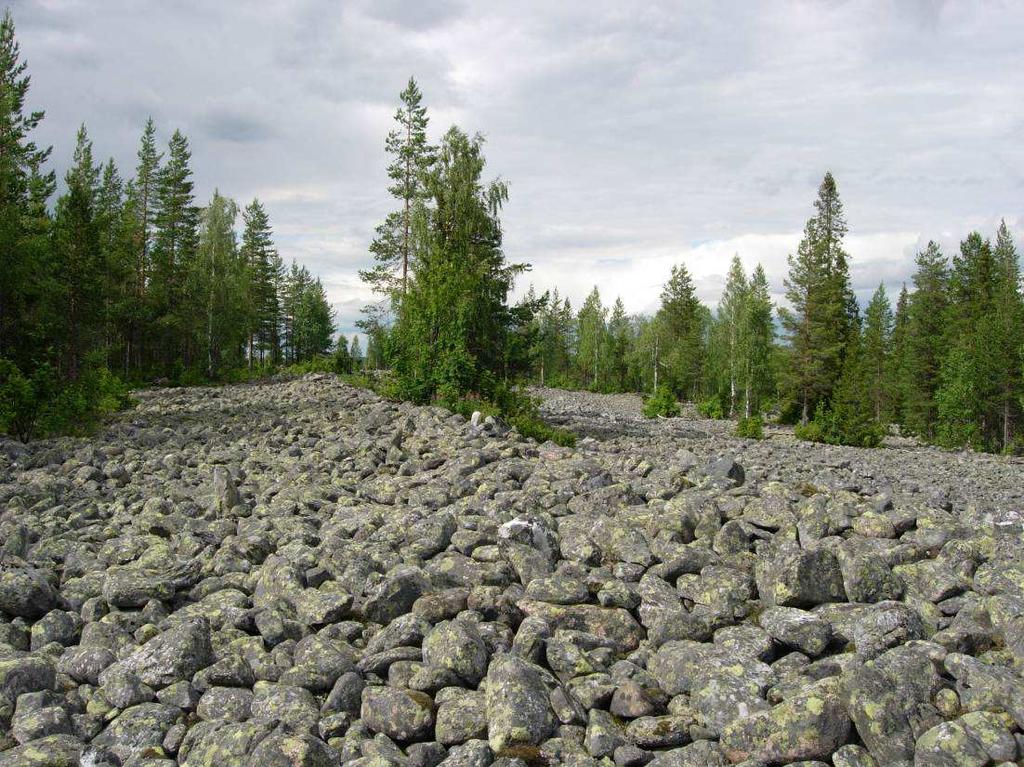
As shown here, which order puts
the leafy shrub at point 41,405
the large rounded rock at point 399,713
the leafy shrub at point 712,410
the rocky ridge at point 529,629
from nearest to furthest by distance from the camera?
the rocky ridge at point 529,629 → the large rounded rock at point 399,713 → the leafy shrub at point 41,405 → the leafy shrub at point 712,410

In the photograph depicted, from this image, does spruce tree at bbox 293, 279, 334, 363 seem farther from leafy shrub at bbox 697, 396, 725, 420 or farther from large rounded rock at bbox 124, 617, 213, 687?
large rounded rock at bbox 124, 617, 213, 687

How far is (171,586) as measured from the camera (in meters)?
6.37

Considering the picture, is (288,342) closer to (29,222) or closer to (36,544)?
(29,222)

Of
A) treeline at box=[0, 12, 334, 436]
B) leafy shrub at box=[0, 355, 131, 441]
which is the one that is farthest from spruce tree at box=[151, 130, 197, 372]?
leafy shrub at box=[0, 355, 131, 441]

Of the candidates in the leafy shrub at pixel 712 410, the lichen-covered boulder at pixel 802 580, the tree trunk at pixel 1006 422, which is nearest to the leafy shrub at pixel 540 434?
the lichen-covered boulder at pixel 802 580

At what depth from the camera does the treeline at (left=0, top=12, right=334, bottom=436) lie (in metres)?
21.8

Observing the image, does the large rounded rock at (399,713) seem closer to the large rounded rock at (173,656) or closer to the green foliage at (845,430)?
the large rounded rock at (173,656)

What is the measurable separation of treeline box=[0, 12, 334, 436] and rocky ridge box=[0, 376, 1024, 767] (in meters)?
12.9

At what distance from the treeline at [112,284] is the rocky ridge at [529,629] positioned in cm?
1291

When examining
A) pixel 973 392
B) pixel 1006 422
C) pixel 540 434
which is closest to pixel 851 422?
pixel 973 392

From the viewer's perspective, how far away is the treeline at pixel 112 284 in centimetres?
2183

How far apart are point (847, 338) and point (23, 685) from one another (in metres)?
50.6

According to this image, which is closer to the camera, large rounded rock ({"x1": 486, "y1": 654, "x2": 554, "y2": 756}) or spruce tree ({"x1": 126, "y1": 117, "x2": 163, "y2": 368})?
large rounded rock ({"x1": 486, "y1": 654, "x2": 554, "y2": 756})

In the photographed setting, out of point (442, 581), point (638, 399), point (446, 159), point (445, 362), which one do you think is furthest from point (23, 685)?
point (638, 399)
